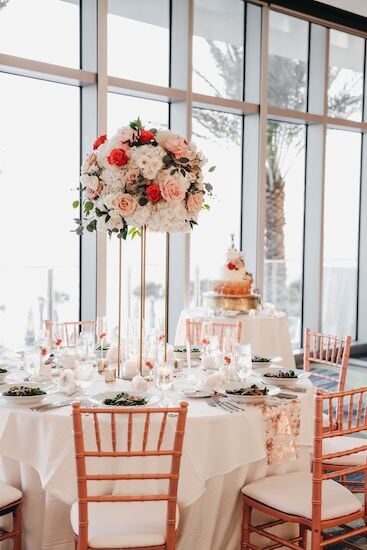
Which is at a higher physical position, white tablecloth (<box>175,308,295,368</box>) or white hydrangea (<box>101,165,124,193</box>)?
white hydrangea (<box>101,165,124,193</box>)

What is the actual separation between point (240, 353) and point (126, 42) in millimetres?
4400

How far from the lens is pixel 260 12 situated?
293 inches

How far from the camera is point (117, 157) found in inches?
121

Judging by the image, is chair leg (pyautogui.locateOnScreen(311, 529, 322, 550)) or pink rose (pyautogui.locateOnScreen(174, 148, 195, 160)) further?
pink rose (pyautogui.locateOnScreen(174, 148, 195, 160))

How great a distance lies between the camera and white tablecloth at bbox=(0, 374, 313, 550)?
2.77m

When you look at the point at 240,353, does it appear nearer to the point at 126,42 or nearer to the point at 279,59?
the point at 126,42

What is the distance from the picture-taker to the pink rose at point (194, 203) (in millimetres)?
3217

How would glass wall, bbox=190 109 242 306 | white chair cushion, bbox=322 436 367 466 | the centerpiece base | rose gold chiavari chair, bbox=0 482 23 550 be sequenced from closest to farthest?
rose gold chiavari chair, bbox=0 482 23 550
white chair cushion, bbox=322 436 367 466
the centerpiece base
glass wall, bbox=190 109 242 306

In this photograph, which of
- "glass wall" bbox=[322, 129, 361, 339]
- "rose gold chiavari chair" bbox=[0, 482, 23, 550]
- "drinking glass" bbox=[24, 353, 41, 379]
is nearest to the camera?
"rose gold chiavari chair" bbox=[0, 482, 23, 550]

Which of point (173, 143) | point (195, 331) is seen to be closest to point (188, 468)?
point (173, 143)

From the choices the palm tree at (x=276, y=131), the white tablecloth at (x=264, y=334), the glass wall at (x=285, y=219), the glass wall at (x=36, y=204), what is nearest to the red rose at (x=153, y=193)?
the white tablecloth at (x=264, y=334)

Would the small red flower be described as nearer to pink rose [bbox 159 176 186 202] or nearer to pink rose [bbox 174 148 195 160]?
pink rose [bbox 159 176 186 202]

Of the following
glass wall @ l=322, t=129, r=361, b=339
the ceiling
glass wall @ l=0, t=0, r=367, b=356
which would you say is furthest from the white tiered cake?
the ceiling

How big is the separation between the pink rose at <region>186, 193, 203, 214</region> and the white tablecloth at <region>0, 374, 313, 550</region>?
887mm
